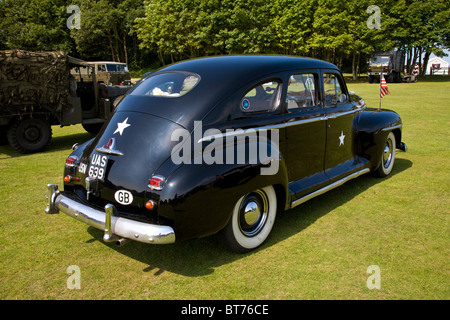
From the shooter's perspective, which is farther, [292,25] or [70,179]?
[292,25]

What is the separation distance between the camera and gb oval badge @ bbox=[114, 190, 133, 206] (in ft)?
10.1

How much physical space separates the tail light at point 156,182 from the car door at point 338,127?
2.47 m

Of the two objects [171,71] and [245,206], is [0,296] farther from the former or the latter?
[171,71]

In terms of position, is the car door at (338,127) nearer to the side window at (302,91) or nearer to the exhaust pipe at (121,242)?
the side window at (302,91)

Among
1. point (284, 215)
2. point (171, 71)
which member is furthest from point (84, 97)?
point (284, 215)

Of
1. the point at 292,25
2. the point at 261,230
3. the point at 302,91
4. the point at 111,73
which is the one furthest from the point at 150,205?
the point at 292,25

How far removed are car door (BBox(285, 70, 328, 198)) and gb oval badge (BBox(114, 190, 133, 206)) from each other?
177 cm

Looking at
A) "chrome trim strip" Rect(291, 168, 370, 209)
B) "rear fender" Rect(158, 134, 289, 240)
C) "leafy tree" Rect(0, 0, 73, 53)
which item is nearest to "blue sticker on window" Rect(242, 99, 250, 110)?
"rear fender" Rect(158, 134, 289, 240)

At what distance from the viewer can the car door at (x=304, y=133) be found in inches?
157

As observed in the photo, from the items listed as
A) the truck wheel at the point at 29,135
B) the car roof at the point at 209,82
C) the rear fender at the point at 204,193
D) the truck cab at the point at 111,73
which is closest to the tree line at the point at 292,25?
the truck cab at the point at 111,73

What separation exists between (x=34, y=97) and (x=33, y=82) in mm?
342

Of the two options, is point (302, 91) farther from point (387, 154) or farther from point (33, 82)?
point (33, 82)

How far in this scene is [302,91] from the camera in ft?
14.1

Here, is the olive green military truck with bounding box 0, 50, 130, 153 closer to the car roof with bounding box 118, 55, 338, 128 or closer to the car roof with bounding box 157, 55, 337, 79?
the car roof with bounding box 118, 55, 338, 128
